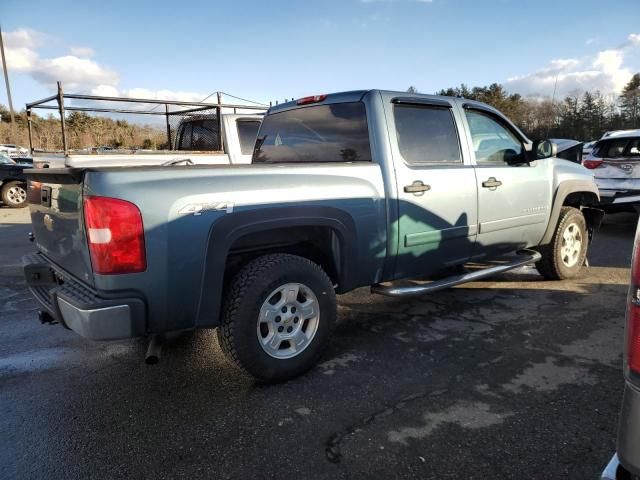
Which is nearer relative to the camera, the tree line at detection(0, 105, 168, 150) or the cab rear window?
the cab rear window

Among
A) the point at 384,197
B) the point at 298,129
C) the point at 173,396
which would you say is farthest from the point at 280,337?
the point at 298,129

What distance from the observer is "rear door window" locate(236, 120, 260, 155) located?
830 centimetres

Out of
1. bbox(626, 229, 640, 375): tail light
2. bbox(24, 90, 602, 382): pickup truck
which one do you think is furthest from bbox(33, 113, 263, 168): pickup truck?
bbox(626, 229, 640, 375): tail light

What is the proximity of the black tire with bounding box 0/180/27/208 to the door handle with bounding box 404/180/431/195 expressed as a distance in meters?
12.4

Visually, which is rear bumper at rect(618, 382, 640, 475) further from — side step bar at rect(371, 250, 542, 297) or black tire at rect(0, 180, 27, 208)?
black tire at rect(0, 180, 27, 208)

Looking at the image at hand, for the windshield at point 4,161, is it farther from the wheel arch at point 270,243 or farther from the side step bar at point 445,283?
the side step bar at point 445,283

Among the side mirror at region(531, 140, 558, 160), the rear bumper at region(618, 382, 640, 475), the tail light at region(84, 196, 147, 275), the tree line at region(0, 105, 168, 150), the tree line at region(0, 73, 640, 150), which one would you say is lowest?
the rear bumper at region(618, 382, 640, 475)

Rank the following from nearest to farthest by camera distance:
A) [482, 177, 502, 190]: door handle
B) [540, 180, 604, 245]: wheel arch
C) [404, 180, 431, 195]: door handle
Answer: [404, 180, 431, 195]: door handle, [482, 177, 502, 190]: door handle, [540, 180, 604, 245]: wheel arch

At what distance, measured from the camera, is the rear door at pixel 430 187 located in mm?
3625

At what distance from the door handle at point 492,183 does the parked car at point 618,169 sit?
5302mm

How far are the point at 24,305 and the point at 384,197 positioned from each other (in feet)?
12.6

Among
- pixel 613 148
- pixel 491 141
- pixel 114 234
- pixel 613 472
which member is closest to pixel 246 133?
pixel 491 141

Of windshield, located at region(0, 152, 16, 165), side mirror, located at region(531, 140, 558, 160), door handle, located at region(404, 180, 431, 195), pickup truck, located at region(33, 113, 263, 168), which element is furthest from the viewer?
windshield, located at region(0, 152, 16, 165)

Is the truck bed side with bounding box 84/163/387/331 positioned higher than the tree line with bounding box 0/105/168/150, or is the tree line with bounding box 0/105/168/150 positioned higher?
the tree line with bounding box 0/105/168/150
